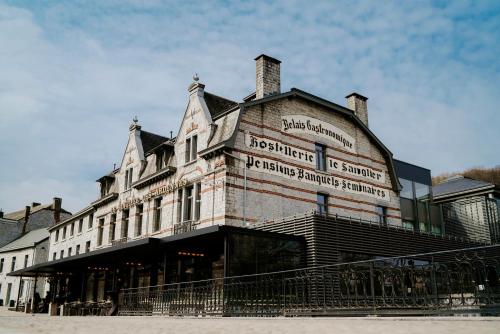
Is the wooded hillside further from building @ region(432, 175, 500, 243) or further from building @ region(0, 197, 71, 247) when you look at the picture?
building @ region(0, 197, 71, 247)

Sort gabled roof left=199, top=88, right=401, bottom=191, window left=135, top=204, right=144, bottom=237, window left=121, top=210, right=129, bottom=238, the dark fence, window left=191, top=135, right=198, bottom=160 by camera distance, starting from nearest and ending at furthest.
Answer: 1. the dark fence
2. gabled roof left=199, top=88, right=401, bottom=191
3. window left=191, top=135, right=198, bottom=160
4. window left=135, top=204, right=144, bottom=237
5. window left=121, top=210, right=129, bottom=238

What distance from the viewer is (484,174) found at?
58000 millimetres

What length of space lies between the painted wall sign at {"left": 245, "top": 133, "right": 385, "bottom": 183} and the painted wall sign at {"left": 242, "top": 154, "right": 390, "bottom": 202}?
16.9 inches

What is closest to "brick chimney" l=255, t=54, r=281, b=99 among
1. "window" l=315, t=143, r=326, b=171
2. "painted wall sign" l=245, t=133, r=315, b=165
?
"painted wall sign" l=245, t=133, r=315, b=165

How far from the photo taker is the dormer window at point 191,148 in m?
21.1

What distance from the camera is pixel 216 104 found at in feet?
72.2

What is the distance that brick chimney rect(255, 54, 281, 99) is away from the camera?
20.9 m

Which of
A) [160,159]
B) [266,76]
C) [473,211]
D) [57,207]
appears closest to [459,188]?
[473,211]

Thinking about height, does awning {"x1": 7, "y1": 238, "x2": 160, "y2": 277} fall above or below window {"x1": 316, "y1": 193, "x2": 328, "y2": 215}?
below

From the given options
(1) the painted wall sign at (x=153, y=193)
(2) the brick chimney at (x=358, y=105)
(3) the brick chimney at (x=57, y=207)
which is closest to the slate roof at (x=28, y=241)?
(3) the brick chimney at (x=57, y=207)

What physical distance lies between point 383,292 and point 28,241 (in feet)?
147

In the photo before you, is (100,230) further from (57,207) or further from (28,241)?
(57,207)

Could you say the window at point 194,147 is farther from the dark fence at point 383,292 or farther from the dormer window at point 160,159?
Result: the dark fence at point 383,292

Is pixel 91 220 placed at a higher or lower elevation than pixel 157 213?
higher
